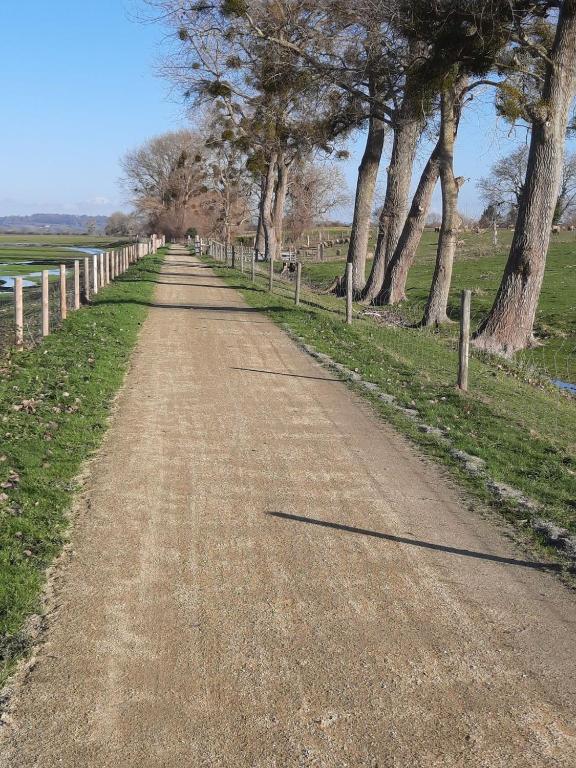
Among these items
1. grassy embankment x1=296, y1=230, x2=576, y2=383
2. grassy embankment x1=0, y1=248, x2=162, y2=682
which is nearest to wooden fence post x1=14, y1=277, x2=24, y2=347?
grassy embankment x1=0, y1=248, x2=162, y2=682

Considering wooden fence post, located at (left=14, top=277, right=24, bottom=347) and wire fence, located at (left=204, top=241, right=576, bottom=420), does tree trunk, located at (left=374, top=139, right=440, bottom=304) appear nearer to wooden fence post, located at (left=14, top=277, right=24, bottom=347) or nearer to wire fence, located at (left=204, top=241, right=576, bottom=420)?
wire fence, located at (left=204, top=241, right=576, bottom=420)

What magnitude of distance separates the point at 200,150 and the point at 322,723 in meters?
A: 66.3

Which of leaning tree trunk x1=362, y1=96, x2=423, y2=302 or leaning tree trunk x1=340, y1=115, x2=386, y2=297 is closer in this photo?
leaning tree trunk x1=362, y1=96, x2=423, y2=302

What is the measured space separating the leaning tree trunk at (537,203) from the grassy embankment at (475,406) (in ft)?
4.08

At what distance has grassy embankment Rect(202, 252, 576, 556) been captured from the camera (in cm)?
724

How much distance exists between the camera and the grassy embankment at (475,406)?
7.24 metres

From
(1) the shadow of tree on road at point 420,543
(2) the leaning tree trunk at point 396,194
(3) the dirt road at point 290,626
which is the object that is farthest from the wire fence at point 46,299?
(2) the leaning tree trunk at point 396,194

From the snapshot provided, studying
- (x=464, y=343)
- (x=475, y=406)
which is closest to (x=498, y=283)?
(x=464, y=343)

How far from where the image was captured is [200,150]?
66312mm

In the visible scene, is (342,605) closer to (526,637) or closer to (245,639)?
(245,639)

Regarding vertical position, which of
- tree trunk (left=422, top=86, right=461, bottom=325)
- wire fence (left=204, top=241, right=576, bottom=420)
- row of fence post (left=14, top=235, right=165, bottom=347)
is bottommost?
wire fence (left=204, top=241, right=576, bottom=420)

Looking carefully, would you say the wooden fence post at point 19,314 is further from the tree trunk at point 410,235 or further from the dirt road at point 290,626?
the tree trunk at point 410,235

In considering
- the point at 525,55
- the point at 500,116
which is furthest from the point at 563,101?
the point at 525,55

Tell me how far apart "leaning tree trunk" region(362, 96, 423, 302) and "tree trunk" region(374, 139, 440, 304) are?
1.10 meters
